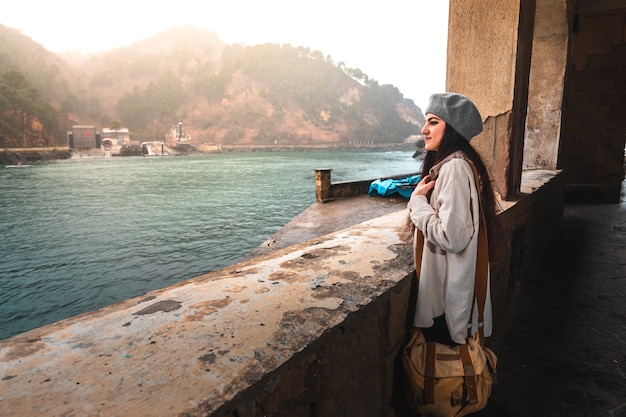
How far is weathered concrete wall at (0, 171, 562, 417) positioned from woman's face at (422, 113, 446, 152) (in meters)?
0.54

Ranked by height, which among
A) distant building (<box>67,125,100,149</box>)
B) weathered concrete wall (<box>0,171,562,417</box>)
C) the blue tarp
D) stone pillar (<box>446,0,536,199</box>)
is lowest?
the blue tarp

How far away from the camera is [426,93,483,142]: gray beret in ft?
4.96

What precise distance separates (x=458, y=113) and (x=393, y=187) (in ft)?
34.3

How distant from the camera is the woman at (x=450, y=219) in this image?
141 cm

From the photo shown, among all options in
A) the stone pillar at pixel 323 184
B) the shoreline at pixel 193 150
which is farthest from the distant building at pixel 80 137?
the stone pillar at pixel 323 184

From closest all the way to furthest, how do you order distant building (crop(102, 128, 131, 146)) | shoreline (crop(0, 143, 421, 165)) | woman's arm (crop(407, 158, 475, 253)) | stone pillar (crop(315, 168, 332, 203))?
woman's arm (crop(407, 158, 475, 253)) → stone pillar (crop(315, 168, 332, 203)) → shoreline (crop(0, 143, 421, 165)) → distant building (crop(102, 128, 131, 146))

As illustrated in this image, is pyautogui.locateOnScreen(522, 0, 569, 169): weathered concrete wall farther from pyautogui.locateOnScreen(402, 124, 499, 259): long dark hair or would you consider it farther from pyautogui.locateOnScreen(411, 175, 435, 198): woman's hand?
pyautogui.locateOnScreen(411, 175, 435, 198): woman's hand

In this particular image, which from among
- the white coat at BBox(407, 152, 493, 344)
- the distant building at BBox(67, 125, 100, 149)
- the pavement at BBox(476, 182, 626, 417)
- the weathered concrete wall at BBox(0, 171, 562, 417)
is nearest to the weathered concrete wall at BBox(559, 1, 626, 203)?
the pavement at BBox(476, 182, 626, 417)

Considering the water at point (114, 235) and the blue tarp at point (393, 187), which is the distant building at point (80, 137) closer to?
the water at point (114, 235)

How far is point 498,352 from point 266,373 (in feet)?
8.07

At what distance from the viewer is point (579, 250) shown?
5.18m

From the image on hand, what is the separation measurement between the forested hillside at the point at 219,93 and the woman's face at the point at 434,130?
104m

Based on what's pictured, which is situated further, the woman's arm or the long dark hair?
the long dark hair

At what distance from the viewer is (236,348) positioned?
1.02m
